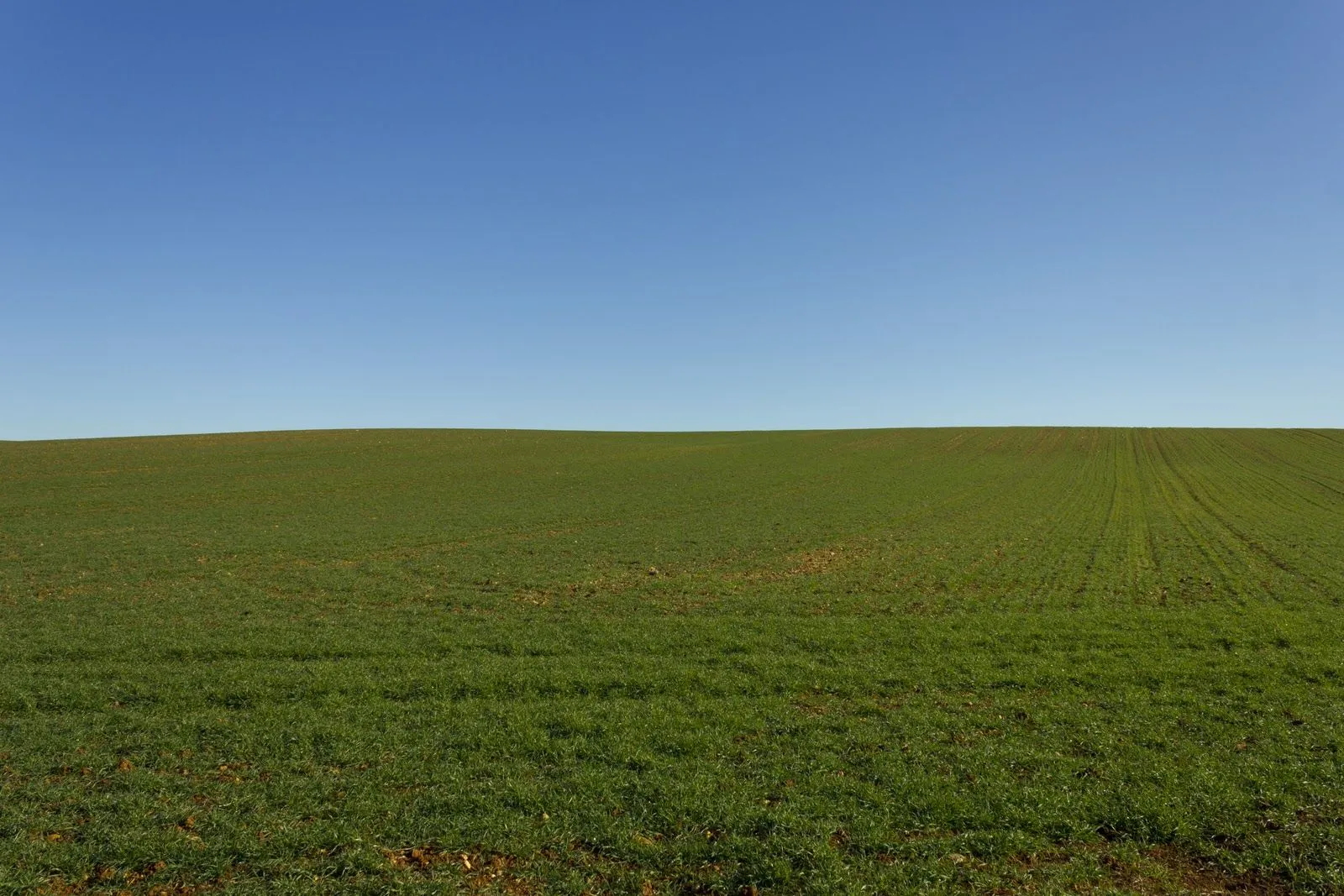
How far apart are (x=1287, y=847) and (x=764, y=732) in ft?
21.7

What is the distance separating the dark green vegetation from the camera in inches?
339

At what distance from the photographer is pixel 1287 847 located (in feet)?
28.2

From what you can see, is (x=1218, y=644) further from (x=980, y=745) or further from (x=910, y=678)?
(x=980, y=745)

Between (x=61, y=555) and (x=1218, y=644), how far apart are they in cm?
3867

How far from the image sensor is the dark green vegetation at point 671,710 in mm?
8617

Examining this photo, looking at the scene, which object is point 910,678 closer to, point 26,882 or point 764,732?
point 764,732

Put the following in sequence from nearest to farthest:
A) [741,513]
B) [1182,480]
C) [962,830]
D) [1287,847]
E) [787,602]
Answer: [1287,847] → [962,830] → [787,602] → [741,513] → [1182,480]

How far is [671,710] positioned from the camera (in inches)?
530

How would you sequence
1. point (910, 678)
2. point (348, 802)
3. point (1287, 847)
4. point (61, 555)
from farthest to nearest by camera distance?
point (61, 555)
point (910, 678)
point (348, 802)
point (1287, 847)

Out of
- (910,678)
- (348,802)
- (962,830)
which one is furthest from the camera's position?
(910,678)

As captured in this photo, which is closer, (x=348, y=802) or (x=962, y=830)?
(x=962, y=830)

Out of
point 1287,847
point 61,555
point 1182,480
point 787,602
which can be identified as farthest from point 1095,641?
point 1182,480

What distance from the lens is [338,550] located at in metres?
32.3

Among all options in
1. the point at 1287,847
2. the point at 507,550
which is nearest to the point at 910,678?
the point at 1287,847
